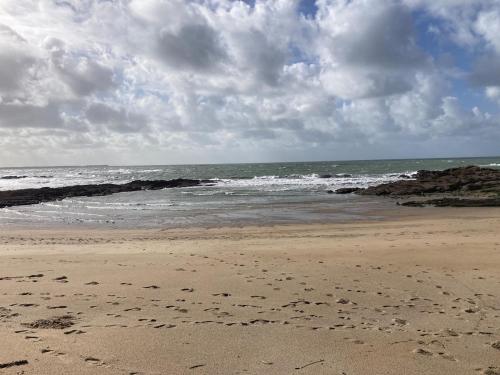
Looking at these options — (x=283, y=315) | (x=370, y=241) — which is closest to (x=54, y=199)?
(x=370, y=241)

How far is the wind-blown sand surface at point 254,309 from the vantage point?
4.30 metres

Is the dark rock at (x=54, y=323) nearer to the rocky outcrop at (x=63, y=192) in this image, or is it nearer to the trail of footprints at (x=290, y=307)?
the trail of footprints at (x=290, y=307)

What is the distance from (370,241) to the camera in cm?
1296

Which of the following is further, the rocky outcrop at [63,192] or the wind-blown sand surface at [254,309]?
the rocky outcrop at [63,192]

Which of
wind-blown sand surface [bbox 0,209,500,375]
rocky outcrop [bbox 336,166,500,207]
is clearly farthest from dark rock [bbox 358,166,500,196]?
wind-blown sand surface [bbox 0,209,500,375]

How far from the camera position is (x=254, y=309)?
19.8ft

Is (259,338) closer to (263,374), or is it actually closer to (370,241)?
(263,374)

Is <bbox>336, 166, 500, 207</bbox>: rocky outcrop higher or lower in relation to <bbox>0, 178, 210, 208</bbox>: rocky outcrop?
lower

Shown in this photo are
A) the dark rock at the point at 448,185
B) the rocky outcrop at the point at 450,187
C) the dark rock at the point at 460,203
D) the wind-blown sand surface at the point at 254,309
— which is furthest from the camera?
the dark rock at the point at 448,185

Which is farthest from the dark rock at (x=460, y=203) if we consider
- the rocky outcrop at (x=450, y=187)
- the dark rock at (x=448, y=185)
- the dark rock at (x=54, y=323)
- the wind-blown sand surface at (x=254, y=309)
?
the dark rock at (x=54, y=323)

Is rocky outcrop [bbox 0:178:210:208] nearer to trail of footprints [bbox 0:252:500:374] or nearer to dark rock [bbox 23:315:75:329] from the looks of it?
trail of footprints [bbox 0:252:500:374]

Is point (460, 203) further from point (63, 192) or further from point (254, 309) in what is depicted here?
Answer: point (63, 192)

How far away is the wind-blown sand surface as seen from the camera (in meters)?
4.30

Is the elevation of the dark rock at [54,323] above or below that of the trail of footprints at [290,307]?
above
